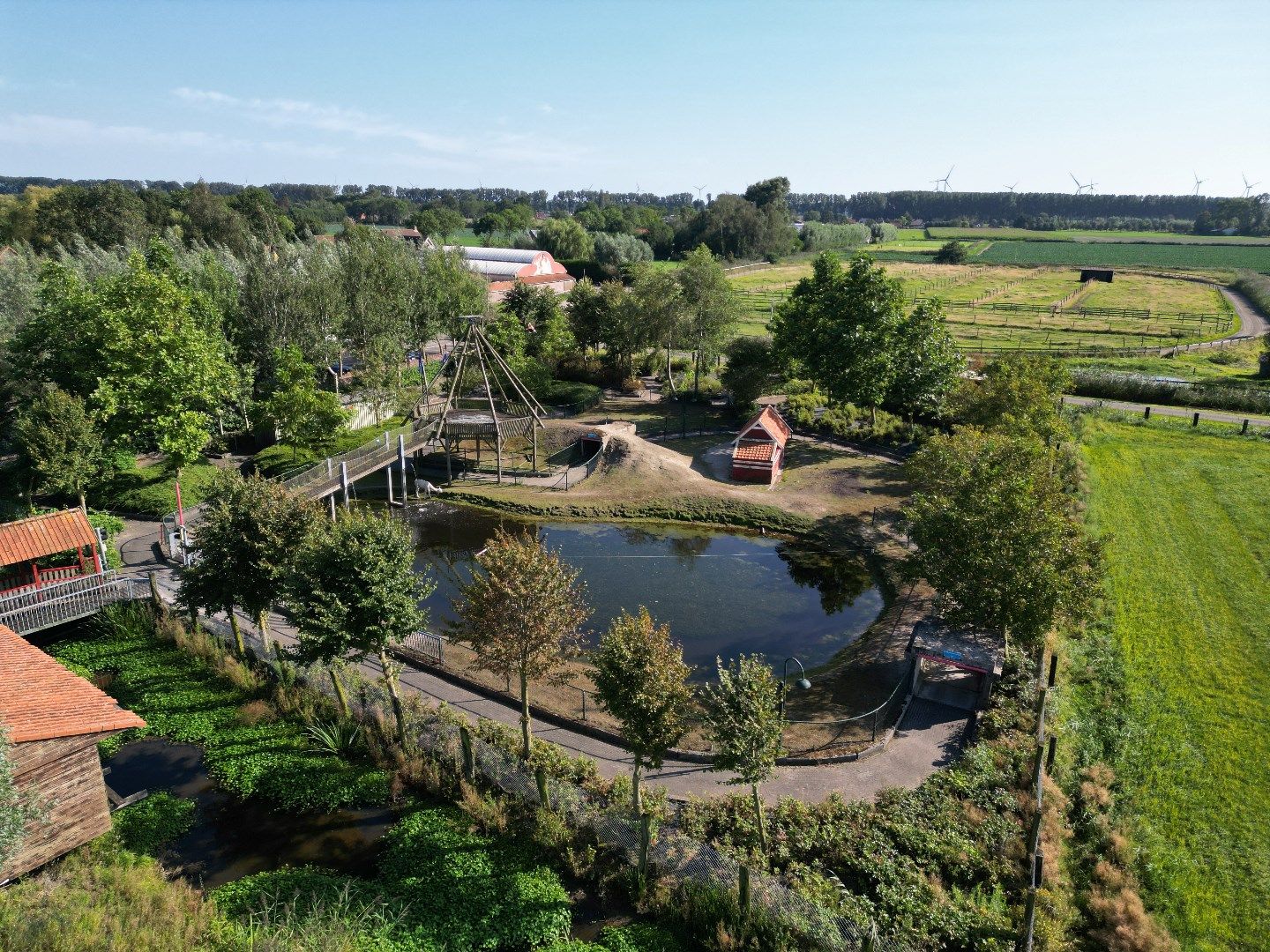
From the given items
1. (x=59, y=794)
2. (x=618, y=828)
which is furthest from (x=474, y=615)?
(x=59, y=794)

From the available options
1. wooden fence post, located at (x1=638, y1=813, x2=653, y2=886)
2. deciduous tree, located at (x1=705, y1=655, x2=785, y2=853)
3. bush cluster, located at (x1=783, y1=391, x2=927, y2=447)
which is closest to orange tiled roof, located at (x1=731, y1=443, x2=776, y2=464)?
bush cluster, located at (x1=783, y1=391, x2=927, y2=447)

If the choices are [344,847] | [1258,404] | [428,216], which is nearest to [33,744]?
[344,847]

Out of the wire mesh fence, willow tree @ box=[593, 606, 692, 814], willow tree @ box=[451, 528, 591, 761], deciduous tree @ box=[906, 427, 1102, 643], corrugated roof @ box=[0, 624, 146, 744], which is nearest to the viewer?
the wire mesh fence

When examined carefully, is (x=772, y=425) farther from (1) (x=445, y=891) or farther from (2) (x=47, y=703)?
(2) (x=47, y=703)

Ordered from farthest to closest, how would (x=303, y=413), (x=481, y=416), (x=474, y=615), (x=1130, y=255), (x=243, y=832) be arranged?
(x=1130, y=255) < (x=481, y=416) < (x=303, y=413) < (x=474, y=615) < (x=243, y=832)

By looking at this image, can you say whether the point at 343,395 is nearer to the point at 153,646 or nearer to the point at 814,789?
the point at 153,646

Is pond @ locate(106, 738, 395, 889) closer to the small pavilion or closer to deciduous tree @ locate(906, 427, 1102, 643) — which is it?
the small pavilion

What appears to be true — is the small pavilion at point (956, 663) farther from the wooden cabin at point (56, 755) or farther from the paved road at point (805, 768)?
the wooden cabin at point (56, 755)
